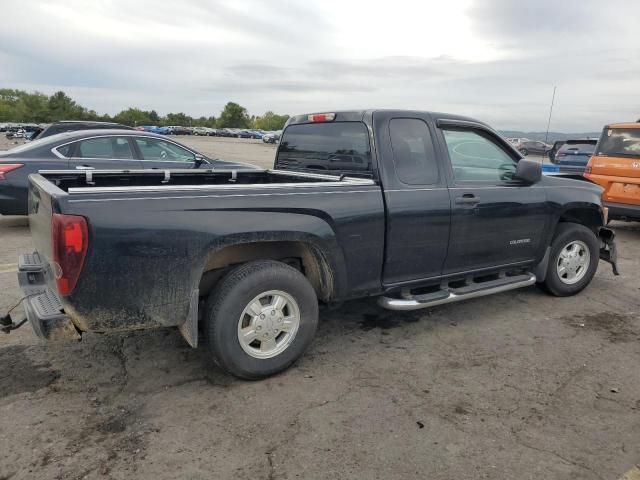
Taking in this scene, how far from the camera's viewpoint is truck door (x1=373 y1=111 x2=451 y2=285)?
3.81 meters

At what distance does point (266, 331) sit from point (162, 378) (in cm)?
79

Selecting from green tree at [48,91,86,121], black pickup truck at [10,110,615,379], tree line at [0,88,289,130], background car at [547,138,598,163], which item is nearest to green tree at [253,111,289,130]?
tree line at [0,88,289,130]

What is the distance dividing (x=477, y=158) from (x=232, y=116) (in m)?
132

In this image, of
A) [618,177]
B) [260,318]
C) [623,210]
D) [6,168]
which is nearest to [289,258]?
[260,318]

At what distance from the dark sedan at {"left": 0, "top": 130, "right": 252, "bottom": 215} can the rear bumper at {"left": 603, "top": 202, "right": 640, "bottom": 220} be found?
5896mm

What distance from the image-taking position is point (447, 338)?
4199mm

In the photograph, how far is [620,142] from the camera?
8484mm

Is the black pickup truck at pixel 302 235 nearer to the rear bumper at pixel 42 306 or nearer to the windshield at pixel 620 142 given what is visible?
the rear bumper at pixel 42 306

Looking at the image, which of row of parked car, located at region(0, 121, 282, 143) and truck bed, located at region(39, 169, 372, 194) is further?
row of parked car, located at region(0, 121, 282, 143)

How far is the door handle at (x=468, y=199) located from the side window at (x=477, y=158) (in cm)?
16

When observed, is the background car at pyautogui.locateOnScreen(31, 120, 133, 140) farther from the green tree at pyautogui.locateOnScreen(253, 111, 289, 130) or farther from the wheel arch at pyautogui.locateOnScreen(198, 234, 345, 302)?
the green tree at pyautogui.locateOnScreen(253, 111, 289, 130)

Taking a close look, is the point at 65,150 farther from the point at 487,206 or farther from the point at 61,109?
the point at 61,109

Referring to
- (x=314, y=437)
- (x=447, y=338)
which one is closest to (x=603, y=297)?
(x=447, y=338)

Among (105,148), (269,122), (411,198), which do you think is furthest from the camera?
(269,122)
